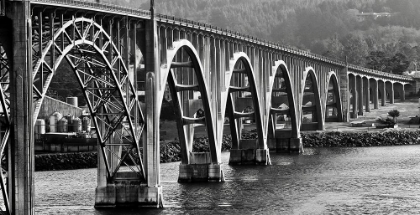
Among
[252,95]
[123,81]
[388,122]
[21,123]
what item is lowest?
[21,123]

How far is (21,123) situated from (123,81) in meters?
22.4

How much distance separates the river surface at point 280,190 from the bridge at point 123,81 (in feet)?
9.58

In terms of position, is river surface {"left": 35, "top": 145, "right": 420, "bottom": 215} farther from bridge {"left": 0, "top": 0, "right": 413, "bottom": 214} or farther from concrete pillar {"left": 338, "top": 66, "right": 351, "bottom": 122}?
concrete pillar {"left": 338, "top": 66, "right": 351, "bottom": 122}

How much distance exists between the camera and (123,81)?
2665 inches

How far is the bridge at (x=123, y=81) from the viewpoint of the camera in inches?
1805

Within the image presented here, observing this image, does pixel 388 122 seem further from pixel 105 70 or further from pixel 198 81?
pixel 105 70

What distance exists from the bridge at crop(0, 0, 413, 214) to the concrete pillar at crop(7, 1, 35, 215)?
1.9 inches

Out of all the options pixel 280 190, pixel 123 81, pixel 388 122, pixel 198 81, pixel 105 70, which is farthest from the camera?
pixel 388 122

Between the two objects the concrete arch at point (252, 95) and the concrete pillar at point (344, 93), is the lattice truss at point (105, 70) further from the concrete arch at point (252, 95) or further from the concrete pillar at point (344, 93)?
the concrete pillar at point (344, 93)

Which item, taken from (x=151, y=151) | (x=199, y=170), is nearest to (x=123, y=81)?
(x=151, y=151)

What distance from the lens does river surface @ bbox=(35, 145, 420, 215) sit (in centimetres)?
7481

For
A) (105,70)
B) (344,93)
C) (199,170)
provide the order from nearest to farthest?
(105,70), (199,170), (344,93)

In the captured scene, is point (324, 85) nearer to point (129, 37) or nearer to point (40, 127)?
point (40, 127)

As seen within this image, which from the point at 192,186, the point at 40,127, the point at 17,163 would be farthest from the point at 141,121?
the point at 40,127
